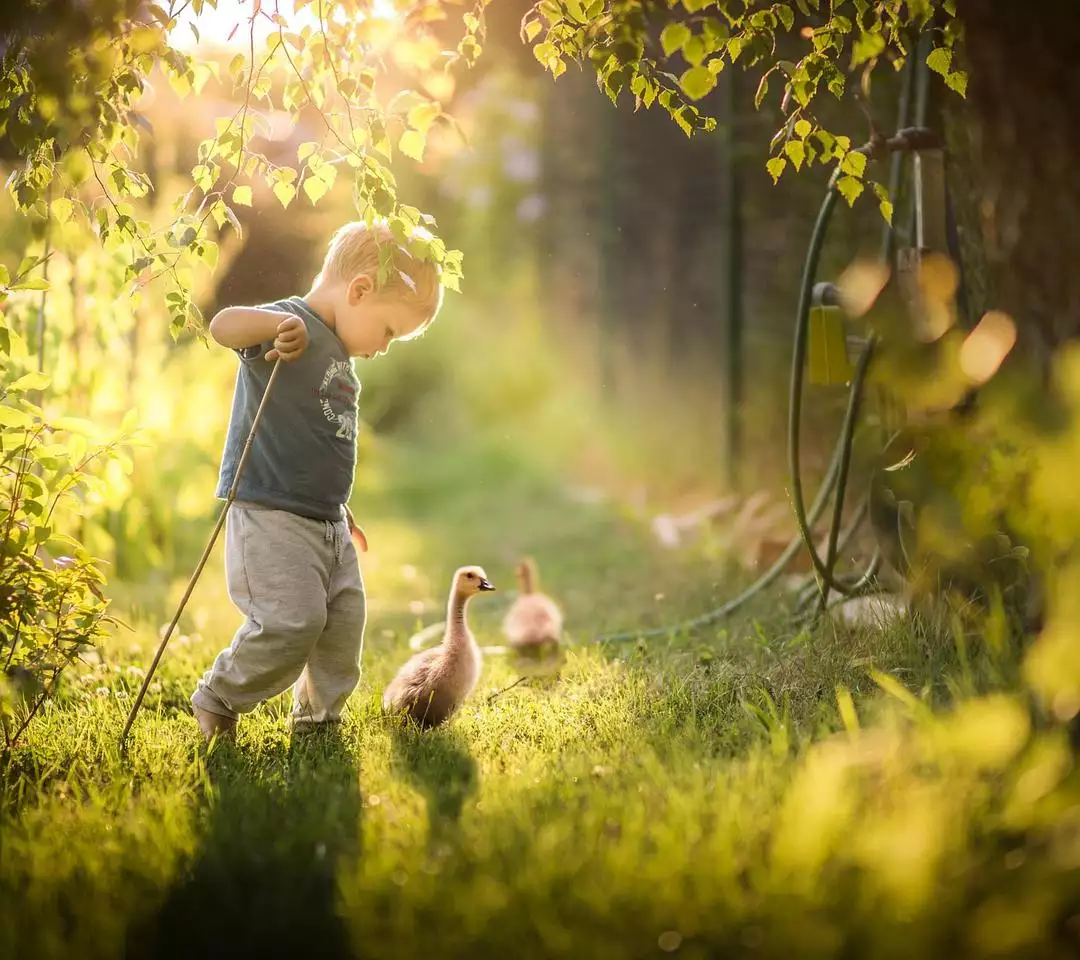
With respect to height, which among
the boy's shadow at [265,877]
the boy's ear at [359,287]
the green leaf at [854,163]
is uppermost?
the green leaf at [854,163]

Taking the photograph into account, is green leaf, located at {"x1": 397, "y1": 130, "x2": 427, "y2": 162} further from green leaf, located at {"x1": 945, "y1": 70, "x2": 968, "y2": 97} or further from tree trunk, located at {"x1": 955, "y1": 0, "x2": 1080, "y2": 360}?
green leaf, located at {"x1": 945, "y1": 70, "x2": 968, "y2": 97}

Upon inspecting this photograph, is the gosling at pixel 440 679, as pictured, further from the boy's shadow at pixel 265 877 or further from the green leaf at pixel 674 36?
the green leaf at pixel 674 36

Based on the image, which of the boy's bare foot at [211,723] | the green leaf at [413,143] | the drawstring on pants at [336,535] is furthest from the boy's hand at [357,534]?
the green leaf at [413,143]

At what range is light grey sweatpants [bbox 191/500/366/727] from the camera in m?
3.00

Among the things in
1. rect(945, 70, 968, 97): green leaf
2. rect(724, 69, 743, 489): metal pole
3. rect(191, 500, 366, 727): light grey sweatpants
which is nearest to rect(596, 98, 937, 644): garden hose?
rect(945, 70, 968, 97): green leaf

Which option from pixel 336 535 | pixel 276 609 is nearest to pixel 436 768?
pixel 276 609

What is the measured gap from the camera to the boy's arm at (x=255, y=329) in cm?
294

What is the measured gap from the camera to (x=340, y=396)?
10.3ft

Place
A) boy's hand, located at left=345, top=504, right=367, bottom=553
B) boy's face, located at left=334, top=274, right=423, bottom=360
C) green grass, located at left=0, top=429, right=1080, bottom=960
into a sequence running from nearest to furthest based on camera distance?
green grass, located at left=0, top=429, right=1080, bottom=960, boy's face, located at left=334, top=274, right=423, bottom=360, boy's hand, located at left=345, top=504, right=367, bottom=553

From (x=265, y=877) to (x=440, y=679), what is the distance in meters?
1.03

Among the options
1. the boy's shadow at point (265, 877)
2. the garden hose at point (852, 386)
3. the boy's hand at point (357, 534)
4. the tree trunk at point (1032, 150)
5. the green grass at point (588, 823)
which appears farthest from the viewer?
the garden hose at point (852, 386)

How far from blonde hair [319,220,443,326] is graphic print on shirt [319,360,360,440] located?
0.80 ft

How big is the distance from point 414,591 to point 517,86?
9944 mm

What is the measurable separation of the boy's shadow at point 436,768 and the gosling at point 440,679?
5 centimetres
